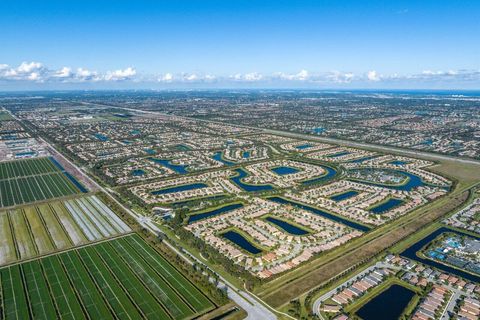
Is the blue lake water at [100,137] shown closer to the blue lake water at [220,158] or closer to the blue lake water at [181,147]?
the blue lake water at [181,147]

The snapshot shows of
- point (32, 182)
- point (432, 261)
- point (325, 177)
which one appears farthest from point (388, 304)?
point (32, 182)

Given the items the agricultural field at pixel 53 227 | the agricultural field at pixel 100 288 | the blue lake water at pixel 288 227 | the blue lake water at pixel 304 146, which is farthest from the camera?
the blue lake water at pixel 304 146

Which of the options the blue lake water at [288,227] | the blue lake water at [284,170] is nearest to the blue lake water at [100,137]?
the blue lake water at [284,170]

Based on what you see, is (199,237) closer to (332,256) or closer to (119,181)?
(332,256)

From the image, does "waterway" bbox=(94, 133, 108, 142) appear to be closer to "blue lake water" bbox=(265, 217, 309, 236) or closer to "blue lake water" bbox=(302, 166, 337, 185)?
"blue lake water" bbox=(302, 166, 337, 185)

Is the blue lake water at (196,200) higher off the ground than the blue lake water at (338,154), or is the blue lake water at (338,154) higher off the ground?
the blue lake water at (338,154)

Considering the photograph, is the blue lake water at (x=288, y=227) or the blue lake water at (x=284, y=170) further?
the blue lake water at (x=284, y=170)
